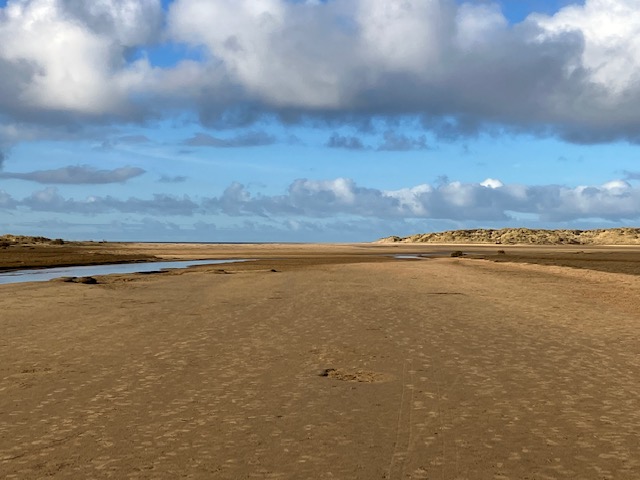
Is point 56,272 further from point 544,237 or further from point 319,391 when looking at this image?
point 544,237

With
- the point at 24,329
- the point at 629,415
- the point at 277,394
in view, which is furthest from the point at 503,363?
the point at 24,329

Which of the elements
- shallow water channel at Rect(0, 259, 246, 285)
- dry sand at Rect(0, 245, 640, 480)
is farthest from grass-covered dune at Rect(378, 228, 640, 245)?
dry sand at Rect(0, 245, 640, 480)

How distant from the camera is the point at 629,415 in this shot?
8.88 m

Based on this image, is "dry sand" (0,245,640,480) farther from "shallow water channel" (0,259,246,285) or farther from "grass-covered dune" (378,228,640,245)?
"grass-covered dune" (378,228,640,245)

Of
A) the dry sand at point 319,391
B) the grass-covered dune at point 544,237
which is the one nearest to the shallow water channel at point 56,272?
the dry sand at point 319,391

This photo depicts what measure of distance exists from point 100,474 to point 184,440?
4.16 feet

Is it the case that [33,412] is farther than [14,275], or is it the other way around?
[14,275]

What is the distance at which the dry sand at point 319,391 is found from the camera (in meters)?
7.06

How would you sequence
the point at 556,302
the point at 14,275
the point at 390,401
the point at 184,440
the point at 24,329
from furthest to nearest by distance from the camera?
1. the point at 14,275
2. the point at 556,302
3. the point at 24,329
4. the point at 390,401
5. the point at 184,440

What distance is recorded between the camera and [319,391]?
10289 millimetres

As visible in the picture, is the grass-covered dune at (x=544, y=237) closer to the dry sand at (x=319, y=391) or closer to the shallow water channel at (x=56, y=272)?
the shallow water channel at (x=56, y=272)

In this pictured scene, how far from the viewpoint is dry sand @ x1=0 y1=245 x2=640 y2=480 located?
23.2ft

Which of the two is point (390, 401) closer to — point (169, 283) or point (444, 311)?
point (444, 311)

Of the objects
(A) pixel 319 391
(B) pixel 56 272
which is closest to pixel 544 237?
(B) pixel 56 272
